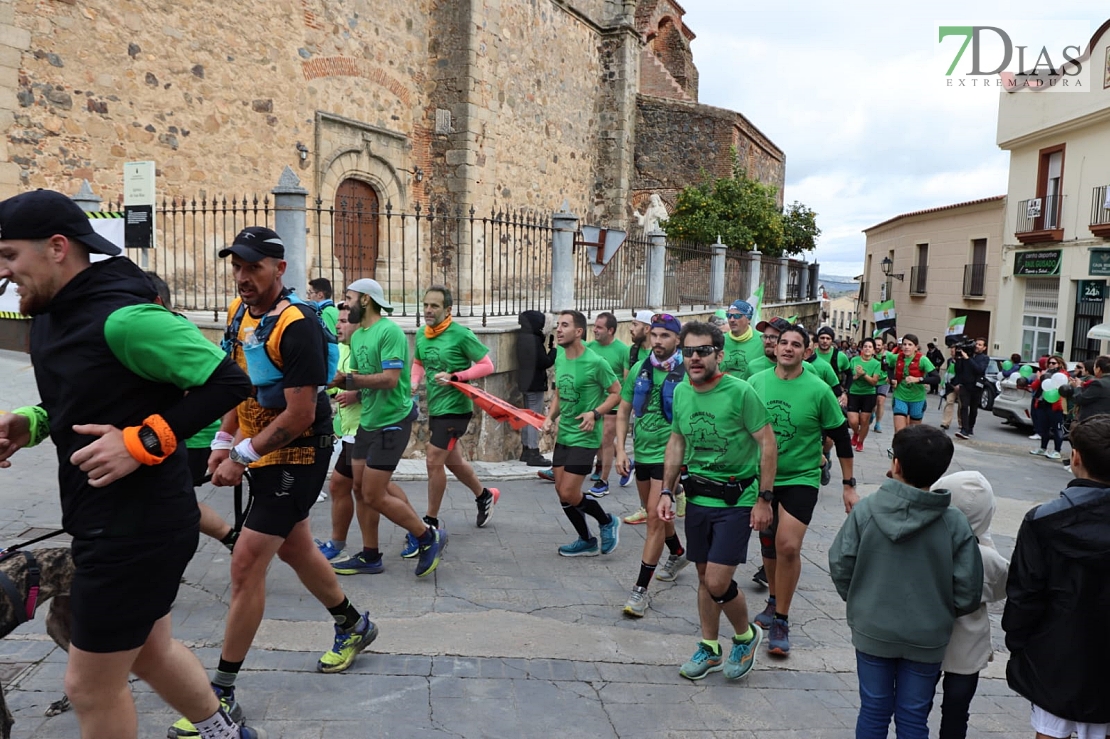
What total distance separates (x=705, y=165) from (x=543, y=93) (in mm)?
6528

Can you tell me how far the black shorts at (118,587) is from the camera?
238 cm

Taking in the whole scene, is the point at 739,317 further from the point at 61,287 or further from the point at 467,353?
the point at 61,287

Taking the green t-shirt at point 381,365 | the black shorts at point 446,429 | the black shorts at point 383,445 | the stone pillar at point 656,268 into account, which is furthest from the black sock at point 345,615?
the stone pillar at point 656,268

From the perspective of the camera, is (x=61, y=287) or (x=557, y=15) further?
(x=557, y=15)

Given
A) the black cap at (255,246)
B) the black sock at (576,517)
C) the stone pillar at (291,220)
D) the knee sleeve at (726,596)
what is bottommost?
the black sock at (576,517)

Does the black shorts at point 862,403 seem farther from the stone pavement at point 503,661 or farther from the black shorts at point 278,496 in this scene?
the black shorts at point 278,496

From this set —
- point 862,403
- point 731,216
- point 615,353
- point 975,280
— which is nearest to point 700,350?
point 615,353

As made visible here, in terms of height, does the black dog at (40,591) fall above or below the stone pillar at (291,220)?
below

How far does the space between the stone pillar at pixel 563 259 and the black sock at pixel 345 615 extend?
23.6 ft

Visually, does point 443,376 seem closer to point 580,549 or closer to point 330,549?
point 330,549

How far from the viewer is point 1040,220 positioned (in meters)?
23.5

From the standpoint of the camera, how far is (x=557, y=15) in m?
21.6

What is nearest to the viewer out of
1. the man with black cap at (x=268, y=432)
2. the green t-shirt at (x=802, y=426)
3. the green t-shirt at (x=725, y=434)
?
the man with black cap at (x=268, y=432)

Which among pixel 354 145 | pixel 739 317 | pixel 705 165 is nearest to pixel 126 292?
pixel 739 317
